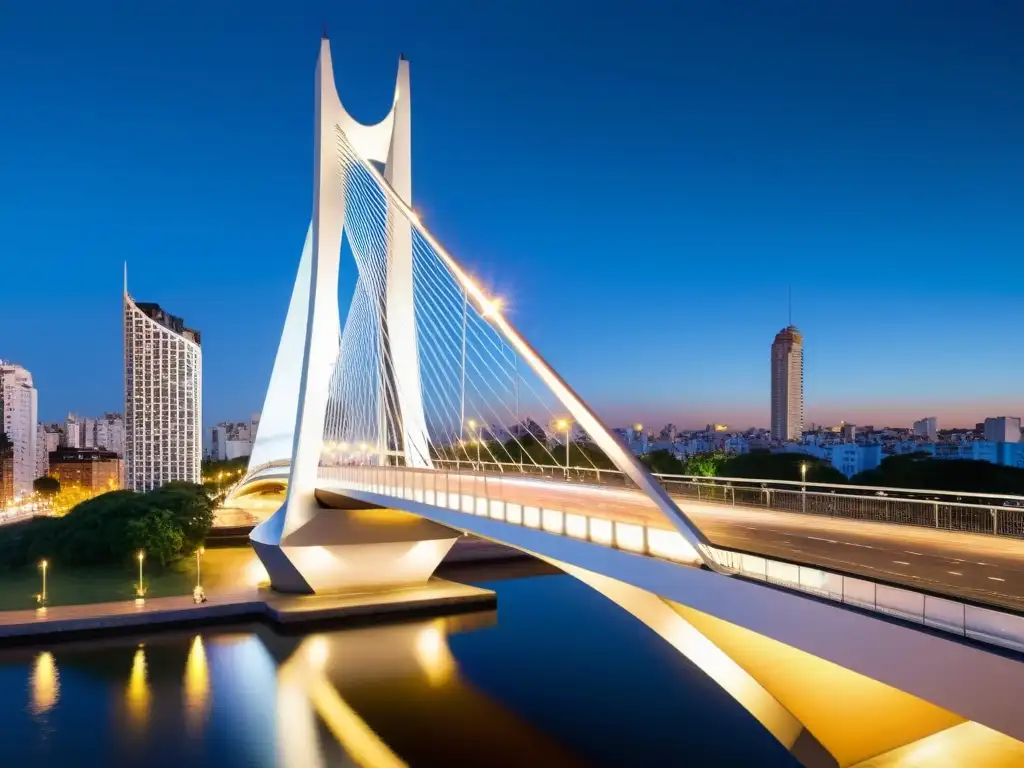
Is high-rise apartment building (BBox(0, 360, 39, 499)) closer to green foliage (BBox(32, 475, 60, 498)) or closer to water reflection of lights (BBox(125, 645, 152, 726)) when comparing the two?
green foliage (BBox(32, 475, 60, 498))

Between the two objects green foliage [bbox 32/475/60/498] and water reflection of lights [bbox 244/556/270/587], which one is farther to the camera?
green foliage [bbox 32/475/60/498]

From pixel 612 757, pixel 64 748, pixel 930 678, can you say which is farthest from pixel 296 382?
pixel 930 678

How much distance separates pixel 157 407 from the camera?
96062mm

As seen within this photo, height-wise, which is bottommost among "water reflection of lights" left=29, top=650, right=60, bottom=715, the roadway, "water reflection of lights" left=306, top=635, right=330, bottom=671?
"water reflection of lights" left=306, top=635, right=330, bottom=671

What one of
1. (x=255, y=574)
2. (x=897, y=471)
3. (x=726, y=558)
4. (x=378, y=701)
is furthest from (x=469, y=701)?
(x=897, y=471)

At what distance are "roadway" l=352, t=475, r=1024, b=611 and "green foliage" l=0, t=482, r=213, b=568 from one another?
794 inches

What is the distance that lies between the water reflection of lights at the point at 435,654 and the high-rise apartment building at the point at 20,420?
89.6m

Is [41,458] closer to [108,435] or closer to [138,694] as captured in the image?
[108,435]

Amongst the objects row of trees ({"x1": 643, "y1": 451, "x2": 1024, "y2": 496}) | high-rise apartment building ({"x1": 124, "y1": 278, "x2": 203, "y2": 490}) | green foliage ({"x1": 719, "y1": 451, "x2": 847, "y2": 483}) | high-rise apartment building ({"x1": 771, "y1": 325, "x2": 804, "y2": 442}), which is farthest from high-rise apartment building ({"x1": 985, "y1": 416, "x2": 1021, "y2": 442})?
high-rise apartment building ({"x1": 124, "y1": 278, "x2": 203, "y2": 490})

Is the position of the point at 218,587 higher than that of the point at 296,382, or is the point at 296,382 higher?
the point at 296,382

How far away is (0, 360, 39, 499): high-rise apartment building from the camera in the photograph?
102 m

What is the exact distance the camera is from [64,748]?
1455 cm

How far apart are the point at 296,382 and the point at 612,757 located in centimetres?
2940

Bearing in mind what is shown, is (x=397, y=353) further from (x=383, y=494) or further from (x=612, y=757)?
(x=612, y=757)
